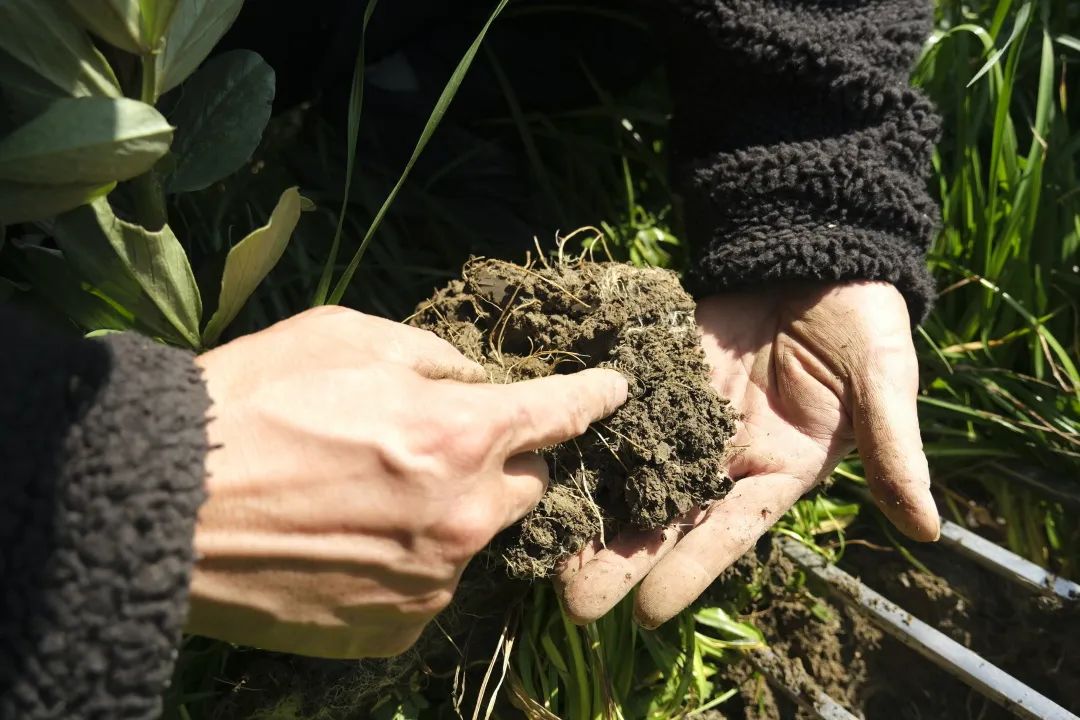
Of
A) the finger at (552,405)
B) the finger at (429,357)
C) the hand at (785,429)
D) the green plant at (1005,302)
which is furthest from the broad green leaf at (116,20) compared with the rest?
the green plant at (1005,302)

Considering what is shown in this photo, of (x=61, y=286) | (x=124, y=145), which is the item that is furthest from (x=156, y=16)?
(x=61, y=286)

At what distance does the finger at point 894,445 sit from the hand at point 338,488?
0.55m

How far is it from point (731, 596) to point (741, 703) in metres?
0.19

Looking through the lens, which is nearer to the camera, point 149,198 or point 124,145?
point 124,145

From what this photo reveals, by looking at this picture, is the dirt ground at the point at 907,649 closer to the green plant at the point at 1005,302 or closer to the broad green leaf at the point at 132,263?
the green plant at the point at 1005,302

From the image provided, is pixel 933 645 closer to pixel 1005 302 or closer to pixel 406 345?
pixel 1005 302

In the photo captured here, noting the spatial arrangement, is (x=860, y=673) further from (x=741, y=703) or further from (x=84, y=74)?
(x=84, y=74)

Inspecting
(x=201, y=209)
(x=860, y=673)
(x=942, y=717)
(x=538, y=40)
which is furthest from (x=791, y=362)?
(x=201, y=209)

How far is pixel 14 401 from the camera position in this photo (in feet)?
2.34

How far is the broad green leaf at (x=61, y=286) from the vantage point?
99 centimetres

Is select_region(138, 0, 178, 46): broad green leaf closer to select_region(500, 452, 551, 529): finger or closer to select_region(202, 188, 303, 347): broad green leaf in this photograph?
select_region(202, 188, 303, 347): broad green leaf

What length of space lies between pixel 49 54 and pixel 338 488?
504 millimetres

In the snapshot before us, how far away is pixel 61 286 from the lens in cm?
99

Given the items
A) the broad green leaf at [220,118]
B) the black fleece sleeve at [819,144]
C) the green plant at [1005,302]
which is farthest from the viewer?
the green plant at [1005,302]
